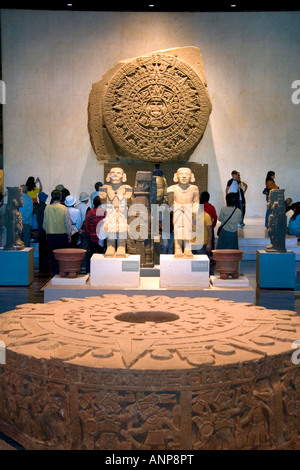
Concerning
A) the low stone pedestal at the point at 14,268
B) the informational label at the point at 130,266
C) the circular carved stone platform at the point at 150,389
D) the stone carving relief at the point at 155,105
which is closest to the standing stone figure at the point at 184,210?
the informational label at the point at 130,266

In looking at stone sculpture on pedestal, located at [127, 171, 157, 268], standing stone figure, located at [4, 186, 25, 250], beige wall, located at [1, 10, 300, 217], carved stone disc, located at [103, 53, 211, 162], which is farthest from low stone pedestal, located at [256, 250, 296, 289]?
beige wall, located at [1, 10, 300, 217]

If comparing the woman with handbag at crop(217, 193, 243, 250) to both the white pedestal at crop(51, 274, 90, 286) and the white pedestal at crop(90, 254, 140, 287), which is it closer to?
the white pedestal at crop(90, 254, 140, 287)

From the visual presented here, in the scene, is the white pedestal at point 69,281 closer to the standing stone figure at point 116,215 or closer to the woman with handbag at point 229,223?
the standing stone figure at point 116,215

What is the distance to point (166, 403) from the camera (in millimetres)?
3377

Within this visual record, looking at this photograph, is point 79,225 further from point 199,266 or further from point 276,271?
point 276,271

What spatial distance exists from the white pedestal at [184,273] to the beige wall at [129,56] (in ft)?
23.4

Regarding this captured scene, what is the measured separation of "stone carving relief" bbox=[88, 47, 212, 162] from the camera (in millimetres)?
12016

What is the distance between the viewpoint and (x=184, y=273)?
24.7 ft
